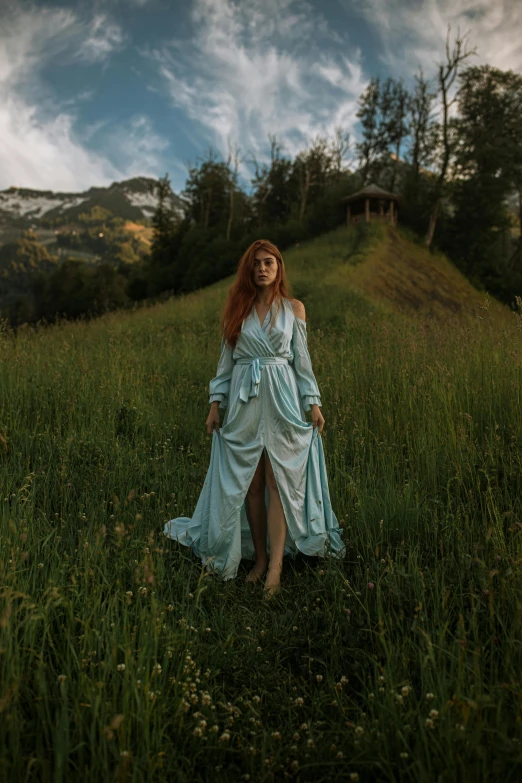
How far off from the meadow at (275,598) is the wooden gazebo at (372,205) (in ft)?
89.6

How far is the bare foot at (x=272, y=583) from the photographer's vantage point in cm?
346

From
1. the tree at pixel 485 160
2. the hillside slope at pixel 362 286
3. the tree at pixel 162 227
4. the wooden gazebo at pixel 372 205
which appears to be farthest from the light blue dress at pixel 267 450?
the tree at pixel 162 227

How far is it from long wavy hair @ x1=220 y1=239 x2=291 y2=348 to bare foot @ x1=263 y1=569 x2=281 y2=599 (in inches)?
65.3

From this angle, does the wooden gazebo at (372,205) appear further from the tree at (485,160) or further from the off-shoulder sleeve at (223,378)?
the off-shoulder sleeve at (223,378)

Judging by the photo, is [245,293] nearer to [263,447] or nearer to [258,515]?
[263,447]

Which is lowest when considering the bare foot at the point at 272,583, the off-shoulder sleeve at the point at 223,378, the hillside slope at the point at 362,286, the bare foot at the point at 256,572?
the bare foot at the point at 256,572

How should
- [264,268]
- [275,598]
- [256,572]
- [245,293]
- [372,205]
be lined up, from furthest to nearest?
1. [372,205]
2. [245,293]
3. [264,268]
4. [256,572]
5. [275,598]

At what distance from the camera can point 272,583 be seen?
11.6 ft

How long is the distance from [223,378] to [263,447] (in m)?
0.67

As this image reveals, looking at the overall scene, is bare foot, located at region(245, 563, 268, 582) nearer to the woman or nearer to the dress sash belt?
the woman

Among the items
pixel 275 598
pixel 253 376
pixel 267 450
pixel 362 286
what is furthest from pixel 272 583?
pixel 362 286

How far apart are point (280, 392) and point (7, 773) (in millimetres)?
2569

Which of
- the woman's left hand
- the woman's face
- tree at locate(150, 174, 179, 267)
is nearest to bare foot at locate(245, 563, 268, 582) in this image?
the woman's left hand

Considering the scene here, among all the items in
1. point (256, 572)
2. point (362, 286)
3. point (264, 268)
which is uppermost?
point (362, 286)
